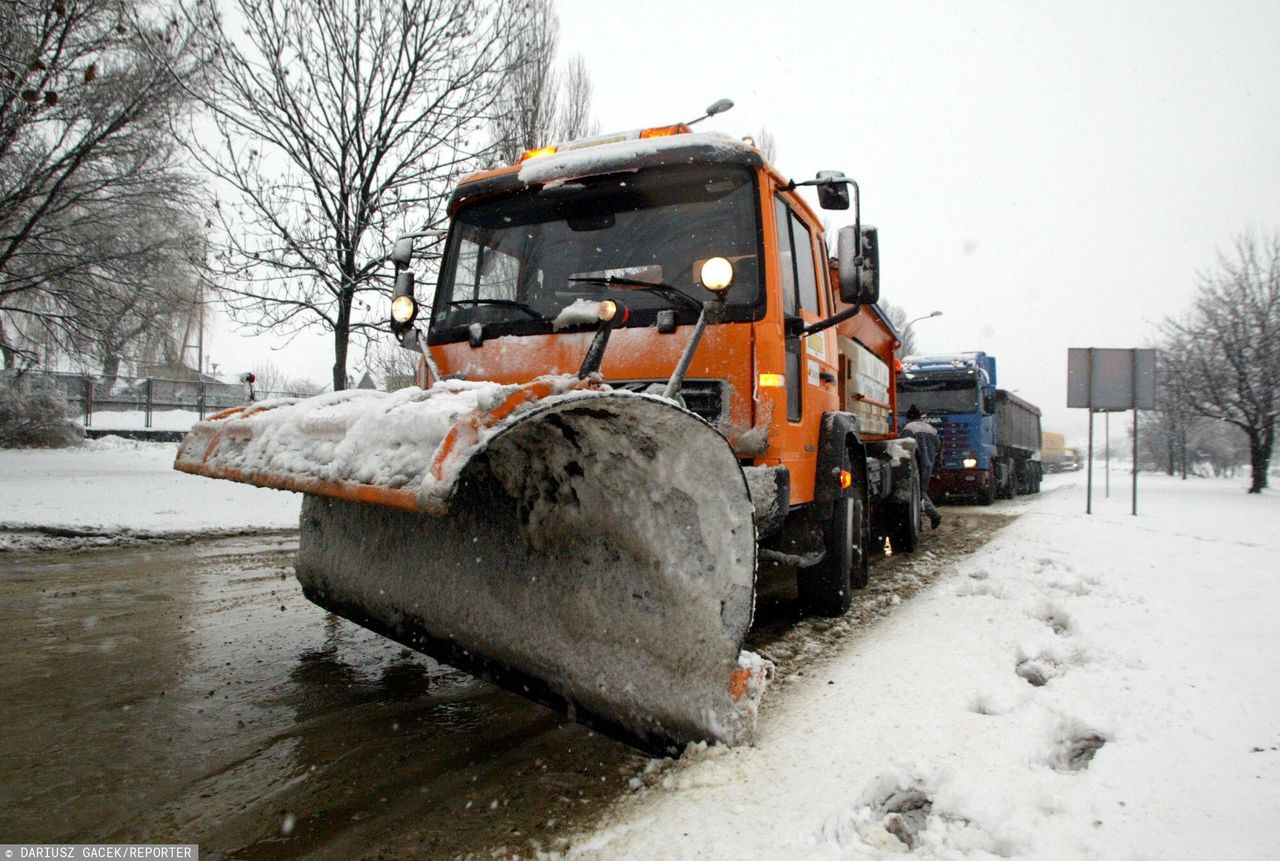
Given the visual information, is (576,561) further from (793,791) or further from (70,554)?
(70,554)

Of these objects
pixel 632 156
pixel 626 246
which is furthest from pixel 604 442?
pixel 632 156

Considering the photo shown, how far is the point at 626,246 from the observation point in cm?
368

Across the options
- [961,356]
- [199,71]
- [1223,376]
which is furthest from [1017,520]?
[1223,376]

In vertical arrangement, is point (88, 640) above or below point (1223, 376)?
below

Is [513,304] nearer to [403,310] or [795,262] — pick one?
[403,310]

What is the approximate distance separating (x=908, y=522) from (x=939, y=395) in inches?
354

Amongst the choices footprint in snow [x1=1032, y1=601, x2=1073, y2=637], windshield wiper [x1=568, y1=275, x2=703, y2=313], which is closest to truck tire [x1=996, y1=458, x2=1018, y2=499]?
footprint in snow [x1=1032, y1=601, x2=1073, y2=637]

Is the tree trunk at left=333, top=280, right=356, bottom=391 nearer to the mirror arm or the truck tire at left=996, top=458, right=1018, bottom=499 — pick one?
the mirror arm

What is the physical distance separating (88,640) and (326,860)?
291cm

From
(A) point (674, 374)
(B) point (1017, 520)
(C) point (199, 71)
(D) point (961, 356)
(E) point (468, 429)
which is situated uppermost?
(C) point (199, 71)

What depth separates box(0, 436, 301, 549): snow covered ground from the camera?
7621 millimetres

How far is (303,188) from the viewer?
9.66 meters

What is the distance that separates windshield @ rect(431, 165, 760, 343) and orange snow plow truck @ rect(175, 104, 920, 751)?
0.01 metres

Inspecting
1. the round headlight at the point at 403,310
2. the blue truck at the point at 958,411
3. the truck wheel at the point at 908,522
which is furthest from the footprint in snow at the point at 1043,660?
the blue truck at the point at 958,411
